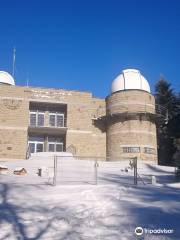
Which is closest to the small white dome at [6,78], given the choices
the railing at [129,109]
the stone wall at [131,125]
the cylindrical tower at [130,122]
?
the railing at [129,109]

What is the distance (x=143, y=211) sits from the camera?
8.66m

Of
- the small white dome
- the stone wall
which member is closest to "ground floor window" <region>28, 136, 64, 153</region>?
the stone wall

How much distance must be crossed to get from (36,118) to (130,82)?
12001 mm

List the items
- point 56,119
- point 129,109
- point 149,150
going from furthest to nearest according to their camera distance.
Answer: point 56,119 < point 129,109 < point 149,150

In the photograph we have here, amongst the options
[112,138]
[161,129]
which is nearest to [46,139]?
[112,138]

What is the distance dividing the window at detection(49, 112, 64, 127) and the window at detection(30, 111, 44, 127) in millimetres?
1095

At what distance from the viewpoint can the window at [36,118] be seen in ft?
133

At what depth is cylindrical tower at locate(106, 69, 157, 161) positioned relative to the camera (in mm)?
38250

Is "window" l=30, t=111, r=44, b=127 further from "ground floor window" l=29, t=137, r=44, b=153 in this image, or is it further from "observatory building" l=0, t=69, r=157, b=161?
"ground floor window" l=29, t=137, r=44, b=153

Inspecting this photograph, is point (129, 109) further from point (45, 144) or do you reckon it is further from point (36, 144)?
point (36, 144)

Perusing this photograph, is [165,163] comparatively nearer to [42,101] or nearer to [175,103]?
[175,103]

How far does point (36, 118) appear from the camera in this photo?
40938 millimetres

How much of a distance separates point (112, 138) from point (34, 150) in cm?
924

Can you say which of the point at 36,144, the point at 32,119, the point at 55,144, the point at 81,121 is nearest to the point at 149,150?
the point at 81,121
